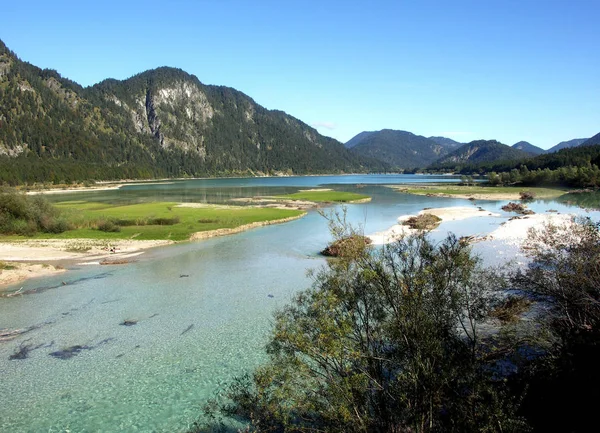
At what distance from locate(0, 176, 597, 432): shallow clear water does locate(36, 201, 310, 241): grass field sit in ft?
36.7

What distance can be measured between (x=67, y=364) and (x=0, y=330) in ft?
25.3

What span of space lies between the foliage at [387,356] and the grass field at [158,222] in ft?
140

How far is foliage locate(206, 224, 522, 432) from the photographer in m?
10.5

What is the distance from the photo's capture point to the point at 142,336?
2345cm

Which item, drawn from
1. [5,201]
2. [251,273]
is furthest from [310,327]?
[5,201]

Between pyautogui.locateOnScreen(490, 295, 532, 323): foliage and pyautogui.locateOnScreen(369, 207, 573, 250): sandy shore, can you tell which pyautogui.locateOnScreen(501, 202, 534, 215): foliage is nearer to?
pyautogui.locateOnScreen(369, 207, 573, 250): sandy shore

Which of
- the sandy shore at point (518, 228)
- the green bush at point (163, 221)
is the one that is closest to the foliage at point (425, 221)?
the sandy shore at point (518, 228)

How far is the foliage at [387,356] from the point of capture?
34.3ft

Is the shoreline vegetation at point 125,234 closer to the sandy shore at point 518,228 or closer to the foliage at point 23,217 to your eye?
the sandy shore at point 518,228

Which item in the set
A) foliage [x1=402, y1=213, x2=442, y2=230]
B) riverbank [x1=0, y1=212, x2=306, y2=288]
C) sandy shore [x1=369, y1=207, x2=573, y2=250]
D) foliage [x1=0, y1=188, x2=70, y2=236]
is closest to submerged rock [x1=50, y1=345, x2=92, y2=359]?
riverbank [x1=0, y1=212, x2=306, y2=288]

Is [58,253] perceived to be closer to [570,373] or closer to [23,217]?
[23,217]

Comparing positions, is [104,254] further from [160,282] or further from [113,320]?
[113,320]

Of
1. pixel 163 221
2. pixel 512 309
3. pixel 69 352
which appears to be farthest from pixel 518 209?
pixel 69 352

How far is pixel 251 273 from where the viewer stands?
3662 cm
